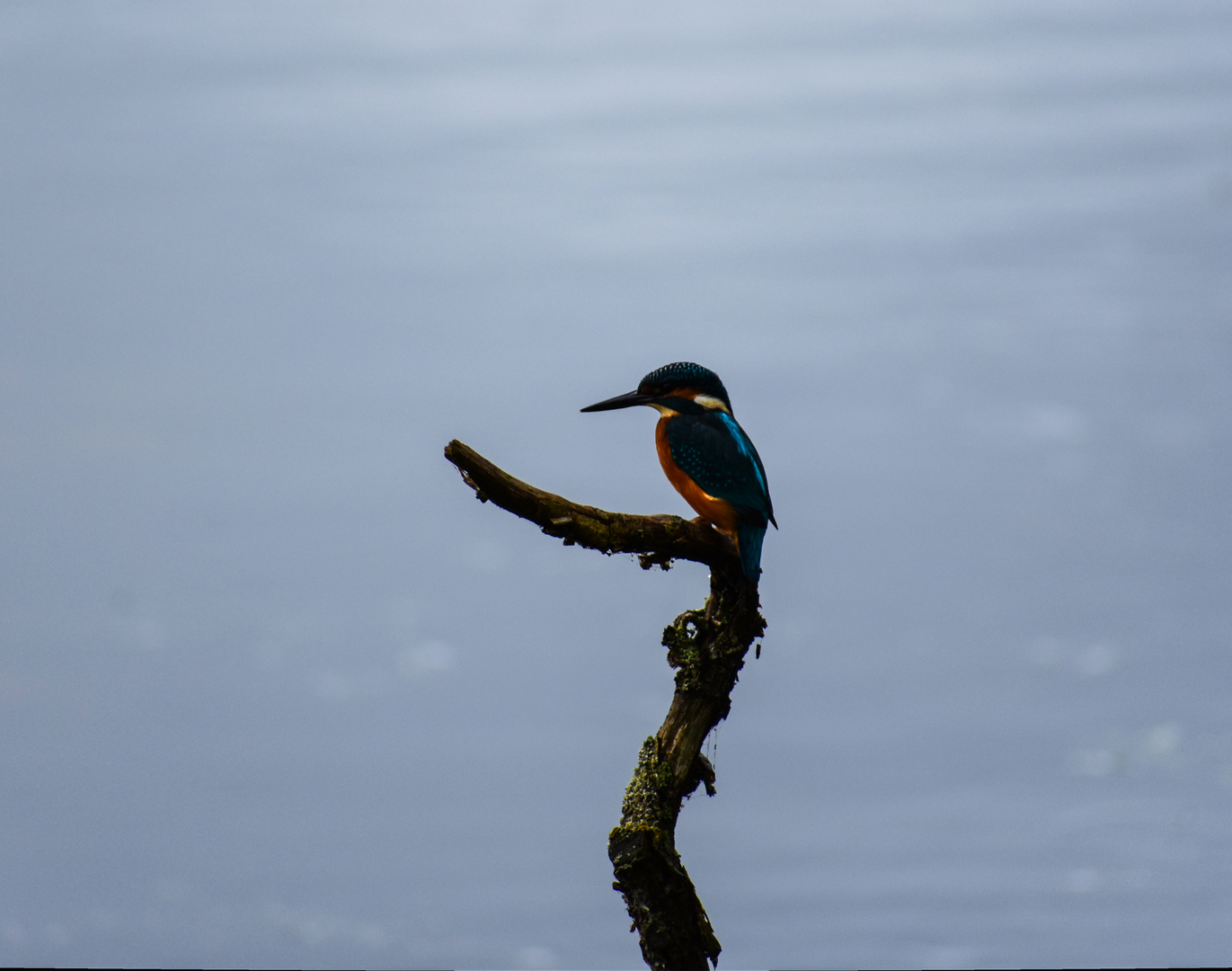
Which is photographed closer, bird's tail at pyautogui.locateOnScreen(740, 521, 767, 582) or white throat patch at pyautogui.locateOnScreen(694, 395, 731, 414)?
bird's tail at pyautogui.locateOnScreen(740, 521, 767, 582)

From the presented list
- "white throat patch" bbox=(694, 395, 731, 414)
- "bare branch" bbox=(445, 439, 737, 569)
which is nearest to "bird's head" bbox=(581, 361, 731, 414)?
"white throat patch" bbox=(694, 395, 731, 414)

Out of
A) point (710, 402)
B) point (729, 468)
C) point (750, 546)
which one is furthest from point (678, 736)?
Answer: point (710, 402)

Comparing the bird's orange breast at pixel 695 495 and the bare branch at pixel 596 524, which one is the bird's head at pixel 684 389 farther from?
the bare branch at pixel 596 524

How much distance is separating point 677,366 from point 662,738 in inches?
46.3

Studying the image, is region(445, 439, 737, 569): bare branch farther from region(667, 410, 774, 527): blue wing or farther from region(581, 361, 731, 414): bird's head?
region(581, 361, 731, 414): bird's head

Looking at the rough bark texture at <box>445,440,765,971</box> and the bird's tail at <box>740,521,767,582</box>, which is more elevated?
the bird's tail at <box>740,521,767,582</box>

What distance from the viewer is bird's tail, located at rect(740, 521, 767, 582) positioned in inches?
129

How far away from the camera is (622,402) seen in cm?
349

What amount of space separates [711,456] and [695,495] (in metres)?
0.14

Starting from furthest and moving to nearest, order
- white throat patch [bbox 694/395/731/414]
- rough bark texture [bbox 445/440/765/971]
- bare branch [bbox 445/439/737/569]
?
white throat patch [bbox 694/395/731/414] < rough bark texture [bbox 445/440/765/971] < bare branch [bbox 445/439/737/569]

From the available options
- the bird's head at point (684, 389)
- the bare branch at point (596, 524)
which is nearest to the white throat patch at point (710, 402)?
the bird's head at point (684, 389)

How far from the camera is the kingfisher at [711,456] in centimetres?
322

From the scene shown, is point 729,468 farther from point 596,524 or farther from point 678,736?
point 678,736

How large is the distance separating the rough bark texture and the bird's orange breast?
0.04m
